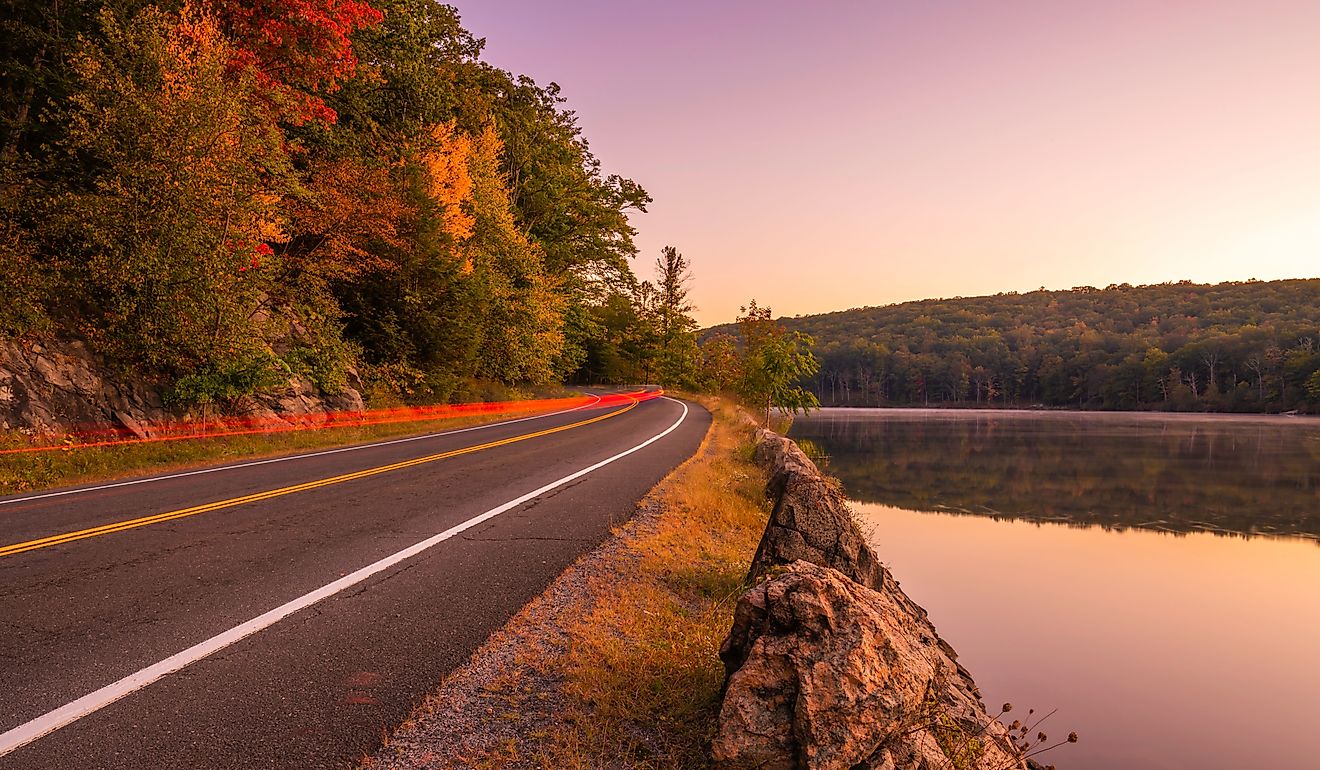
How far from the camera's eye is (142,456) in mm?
11516

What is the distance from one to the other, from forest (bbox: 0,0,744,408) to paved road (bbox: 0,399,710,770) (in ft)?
16.3

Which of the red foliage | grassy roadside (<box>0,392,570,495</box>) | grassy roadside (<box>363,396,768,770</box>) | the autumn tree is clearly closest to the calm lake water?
grassy roadside (<box>363,396,768,770</box>)

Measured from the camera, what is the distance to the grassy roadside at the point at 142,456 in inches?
385

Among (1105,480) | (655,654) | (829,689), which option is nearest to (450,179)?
(655,654)

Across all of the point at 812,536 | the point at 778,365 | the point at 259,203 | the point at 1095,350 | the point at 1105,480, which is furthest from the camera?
the point at 1095,350

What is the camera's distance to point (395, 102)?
2423cm

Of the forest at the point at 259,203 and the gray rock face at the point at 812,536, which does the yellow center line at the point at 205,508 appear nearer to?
the forest at the point at 259,203

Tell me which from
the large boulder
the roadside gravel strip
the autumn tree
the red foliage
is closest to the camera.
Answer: the large boulder

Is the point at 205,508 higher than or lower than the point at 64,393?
lower

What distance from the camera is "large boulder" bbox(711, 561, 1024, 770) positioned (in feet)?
9.20

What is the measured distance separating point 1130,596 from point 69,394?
21.0 metres

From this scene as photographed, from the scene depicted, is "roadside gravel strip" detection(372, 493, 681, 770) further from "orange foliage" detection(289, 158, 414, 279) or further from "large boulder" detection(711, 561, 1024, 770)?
"orange foliage" detection(289, 158, 414, 279)

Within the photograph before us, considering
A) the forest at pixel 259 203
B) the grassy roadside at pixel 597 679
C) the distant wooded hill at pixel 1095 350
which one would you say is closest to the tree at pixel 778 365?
the forest at pixel 259 203

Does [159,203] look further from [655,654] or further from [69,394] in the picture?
[655,654]
